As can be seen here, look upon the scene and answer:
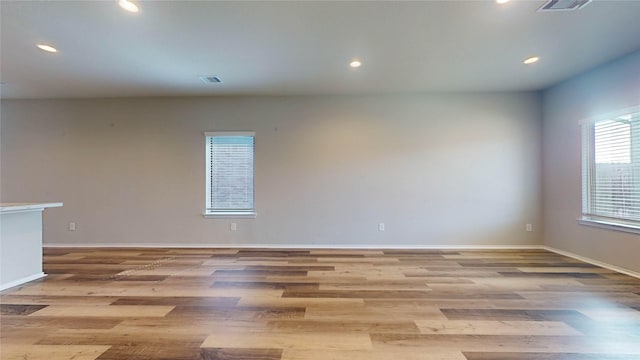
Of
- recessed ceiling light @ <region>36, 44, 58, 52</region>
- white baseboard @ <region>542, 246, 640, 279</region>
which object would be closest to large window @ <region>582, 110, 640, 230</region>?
white baseboard @ <region>542, 246, 640, 279</region>

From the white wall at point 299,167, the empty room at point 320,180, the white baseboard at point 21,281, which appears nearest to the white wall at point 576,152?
the empty room at point 320,180

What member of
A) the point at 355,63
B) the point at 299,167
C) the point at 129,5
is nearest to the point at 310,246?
the point at 299,167

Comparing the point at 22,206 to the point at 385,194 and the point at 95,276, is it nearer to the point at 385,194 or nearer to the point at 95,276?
the point at 95,276

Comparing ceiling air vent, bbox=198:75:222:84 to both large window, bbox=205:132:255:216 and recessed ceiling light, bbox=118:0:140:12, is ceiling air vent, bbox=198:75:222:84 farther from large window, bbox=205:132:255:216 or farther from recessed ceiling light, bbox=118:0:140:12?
recessed ceiling light, bbox=118:0:140:12

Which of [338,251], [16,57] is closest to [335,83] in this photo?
[338,251]

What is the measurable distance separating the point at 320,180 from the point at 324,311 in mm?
2801

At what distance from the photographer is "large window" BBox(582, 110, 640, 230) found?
11.8 ft

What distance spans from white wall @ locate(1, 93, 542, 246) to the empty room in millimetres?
34

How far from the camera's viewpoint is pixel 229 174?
5.32m

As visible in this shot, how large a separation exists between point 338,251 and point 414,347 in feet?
9.40

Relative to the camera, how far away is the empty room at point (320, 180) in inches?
95.0

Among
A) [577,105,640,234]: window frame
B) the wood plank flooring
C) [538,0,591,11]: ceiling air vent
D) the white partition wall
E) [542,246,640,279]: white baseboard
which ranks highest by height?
[538,0,591,11]: ceiling air vent

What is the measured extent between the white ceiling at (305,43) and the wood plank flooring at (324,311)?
2.53 meters

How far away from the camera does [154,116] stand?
208 inches
